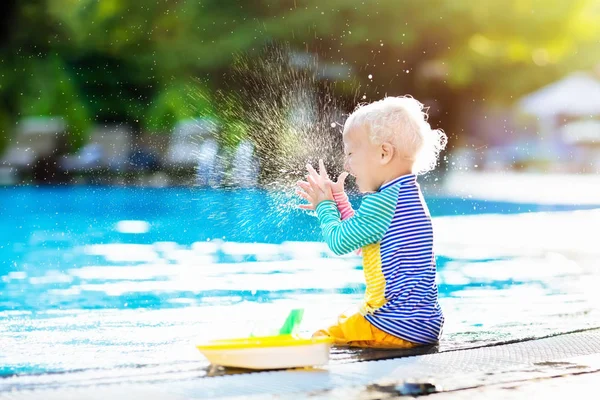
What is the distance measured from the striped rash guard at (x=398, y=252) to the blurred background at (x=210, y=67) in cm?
1461

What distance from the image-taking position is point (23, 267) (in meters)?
6.81

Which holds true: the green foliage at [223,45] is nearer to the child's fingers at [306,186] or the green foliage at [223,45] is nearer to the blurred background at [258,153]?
the blurred background at [258,153]

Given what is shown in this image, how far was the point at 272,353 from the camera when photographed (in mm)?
2531

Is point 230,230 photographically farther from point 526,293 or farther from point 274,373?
point 274,373

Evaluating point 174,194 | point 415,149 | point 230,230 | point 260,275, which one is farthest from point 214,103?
point 415,149

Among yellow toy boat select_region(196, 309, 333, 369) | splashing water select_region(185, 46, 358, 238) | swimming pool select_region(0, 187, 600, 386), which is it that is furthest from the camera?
splashing water select_region(185, 46, 358, 238)

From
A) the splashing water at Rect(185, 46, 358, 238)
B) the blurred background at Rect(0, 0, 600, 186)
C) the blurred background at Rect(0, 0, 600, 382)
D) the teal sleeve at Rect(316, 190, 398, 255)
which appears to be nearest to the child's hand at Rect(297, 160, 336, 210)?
the teal sleeve at Rect(316, 190, 398, 255)

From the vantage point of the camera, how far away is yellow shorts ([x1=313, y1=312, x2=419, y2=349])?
294cm

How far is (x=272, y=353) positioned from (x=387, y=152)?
75cm

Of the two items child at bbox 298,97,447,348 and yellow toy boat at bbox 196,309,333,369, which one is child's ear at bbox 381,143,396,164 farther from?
yellow toy boat at bbox 196,309,333,369

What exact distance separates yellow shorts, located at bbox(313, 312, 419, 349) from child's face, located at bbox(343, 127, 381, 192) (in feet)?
1.31

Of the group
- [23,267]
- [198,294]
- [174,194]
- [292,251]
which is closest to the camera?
[198,294]

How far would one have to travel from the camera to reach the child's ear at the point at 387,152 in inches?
116

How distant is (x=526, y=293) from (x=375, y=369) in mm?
3141
